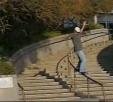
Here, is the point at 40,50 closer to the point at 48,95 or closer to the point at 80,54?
the point at 80,54

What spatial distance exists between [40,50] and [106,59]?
344 cm

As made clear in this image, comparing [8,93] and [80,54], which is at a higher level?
[80,54]

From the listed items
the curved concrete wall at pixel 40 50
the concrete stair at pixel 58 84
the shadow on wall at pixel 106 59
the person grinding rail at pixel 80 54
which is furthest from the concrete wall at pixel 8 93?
the shadow on wall at pixel 106 59

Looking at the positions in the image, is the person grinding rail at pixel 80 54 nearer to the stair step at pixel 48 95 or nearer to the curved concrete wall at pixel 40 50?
the stair step at pixel 48 95

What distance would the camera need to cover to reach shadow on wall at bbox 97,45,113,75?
24.1 m

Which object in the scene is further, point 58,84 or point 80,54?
point 58,84

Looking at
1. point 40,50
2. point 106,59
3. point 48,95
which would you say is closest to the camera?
point 48,95

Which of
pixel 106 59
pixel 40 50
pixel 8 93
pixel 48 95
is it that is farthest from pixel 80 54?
pixel 40 50

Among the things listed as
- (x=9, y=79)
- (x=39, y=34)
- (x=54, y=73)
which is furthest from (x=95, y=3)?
(x=9, y=79)

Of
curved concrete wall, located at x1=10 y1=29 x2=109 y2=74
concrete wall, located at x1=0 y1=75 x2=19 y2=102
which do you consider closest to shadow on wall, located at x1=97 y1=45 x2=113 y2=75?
curved concrete wall, located at x1=10 y1=29 x2=109 y2=74

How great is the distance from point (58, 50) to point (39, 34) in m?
1.74

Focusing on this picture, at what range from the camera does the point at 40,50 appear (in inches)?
1086

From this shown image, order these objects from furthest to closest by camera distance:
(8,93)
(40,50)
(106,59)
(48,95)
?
(40,50) < (106,59) < (48,95) < (8,93)

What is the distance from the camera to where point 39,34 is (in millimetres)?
30266
